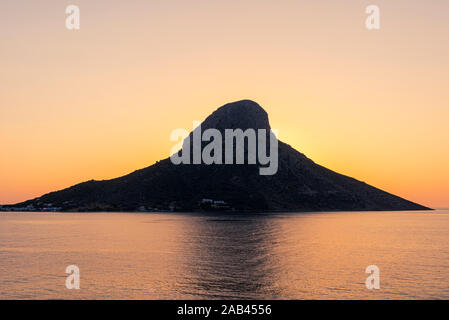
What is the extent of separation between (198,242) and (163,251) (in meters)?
15.8

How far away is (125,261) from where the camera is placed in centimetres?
6719

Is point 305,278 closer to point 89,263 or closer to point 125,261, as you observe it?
point 125,261

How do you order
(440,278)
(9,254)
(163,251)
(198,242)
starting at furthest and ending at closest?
(198,242), (163,251), (9,254), (440,278)

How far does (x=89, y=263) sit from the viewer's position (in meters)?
65.1

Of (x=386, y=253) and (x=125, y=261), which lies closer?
(x=125, y=261)
